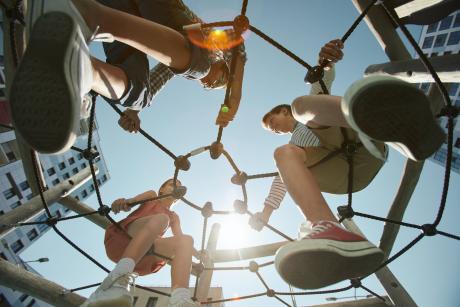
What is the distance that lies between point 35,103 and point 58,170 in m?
30.4

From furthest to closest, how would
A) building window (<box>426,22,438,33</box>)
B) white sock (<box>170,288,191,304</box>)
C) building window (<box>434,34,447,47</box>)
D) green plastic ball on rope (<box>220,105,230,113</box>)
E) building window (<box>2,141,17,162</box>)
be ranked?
building window (<box>426,22,438,33</box>), building window (<box>434,34,447,47</box>), building window (<box>2,141,17,162</box>), green plastic ball on rope (<box>220,105,230,113</box>), white sock (<box>170,288,191,304</box>)

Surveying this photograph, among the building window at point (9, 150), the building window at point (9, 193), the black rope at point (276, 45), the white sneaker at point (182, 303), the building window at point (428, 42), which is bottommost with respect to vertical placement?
the white sneaker at point (182, 303)

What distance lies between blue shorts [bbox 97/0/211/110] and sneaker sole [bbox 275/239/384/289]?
0.93m

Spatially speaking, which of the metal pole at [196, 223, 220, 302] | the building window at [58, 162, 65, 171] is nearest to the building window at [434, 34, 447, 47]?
the metal pole at [196, 223, 220, 302]

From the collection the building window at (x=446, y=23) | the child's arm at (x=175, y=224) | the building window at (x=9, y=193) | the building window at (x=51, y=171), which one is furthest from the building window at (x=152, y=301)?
the building window at (x=446, y=23)

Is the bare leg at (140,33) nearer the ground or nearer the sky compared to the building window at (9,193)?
nearer the ground

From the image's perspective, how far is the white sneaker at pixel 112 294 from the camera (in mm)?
1306

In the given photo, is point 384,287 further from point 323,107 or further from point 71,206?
point 71,206

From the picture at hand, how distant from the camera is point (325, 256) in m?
1.08

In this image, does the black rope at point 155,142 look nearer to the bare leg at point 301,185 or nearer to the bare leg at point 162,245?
the bare leg at point 162,245

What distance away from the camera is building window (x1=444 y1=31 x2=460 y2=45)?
24.5 m

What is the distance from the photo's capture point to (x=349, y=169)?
1.67 metres

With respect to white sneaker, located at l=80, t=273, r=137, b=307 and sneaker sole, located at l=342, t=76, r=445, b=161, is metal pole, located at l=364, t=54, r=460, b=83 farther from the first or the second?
white sneaker, located at l=80, t=273, r=137, b=307

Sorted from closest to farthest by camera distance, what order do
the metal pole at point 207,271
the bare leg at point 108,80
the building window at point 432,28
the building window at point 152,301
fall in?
the bare leg at point 108,80 < the metal pole at point 207,271 < the building window at point 152,301 < the building window at point 432,28
